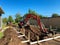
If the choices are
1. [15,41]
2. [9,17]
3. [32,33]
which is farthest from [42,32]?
[9,17]

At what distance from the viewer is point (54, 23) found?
3484 centimetres

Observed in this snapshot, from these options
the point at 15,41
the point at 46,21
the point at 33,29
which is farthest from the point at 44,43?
the point at 46,21

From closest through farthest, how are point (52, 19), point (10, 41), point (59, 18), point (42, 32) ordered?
point (10, 41), point (42, 32), point (59, 18), point (52, 19)

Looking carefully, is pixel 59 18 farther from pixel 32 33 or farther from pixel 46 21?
pixel 32 33

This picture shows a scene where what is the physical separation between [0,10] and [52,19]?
17.0 meters

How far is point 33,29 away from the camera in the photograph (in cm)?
2012

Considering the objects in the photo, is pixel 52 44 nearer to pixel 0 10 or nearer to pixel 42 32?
pixel 42 32

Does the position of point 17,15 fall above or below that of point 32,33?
above

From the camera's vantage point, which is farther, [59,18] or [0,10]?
[59,18]

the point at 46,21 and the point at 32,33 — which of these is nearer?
the point at 32,33

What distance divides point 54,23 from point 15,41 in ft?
91.9

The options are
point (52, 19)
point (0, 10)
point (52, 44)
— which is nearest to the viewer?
point (52, 44)

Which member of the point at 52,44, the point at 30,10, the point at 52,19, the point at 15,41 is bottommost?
the point at 52,44

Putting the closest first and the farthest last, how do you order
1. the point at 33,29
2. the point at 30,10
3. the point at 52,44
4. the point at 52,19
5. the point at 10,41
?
the point at 10,41 < the point at 52,44 < the point at 33,29 < the point at 52,19 < the point at 30,10
